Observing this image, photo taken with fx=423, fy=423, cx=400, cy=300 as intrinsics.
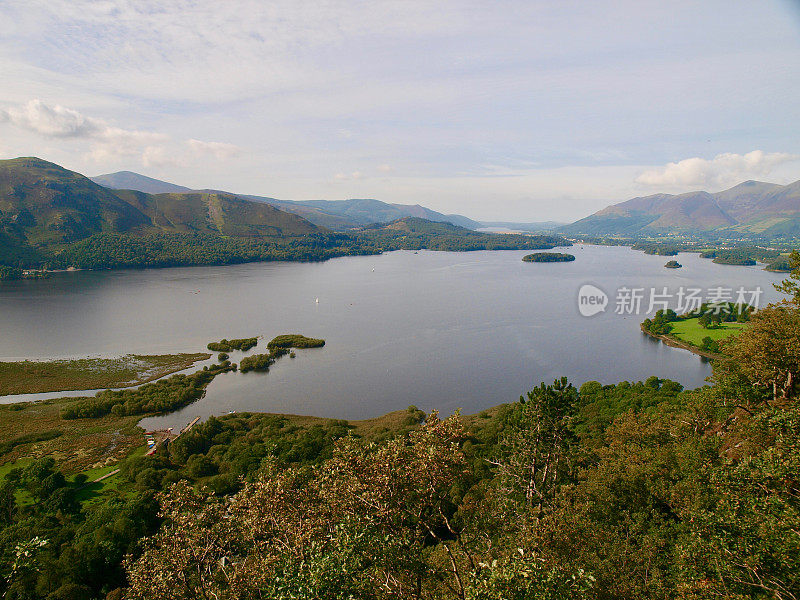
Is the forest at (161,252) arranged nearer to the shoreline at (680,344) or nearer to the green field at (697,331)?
the shoreline at (680,344)

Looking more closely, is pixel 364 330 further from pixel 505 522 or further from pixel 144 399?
pixel 505 522

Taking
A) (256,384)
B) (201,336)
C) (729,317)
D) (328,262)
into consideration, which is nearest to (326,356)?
(256,384)

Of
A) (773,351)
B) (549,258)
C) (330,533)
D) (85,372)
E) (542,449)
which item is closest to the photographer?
(330,533)

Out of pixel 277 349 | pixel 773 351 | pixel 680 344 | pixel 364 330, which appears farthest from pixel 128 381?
pixel 680 344

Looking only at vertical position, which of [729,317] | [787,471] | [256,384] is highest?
[787,471]

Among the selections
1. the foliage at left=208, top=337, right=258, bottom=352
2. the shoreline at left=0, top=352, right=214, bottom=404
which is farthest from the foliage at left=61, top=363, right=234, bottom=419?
the foliage at left=208, top=337, right=258, bottom=352

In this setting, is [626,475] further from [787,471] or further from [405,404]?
[405,404]

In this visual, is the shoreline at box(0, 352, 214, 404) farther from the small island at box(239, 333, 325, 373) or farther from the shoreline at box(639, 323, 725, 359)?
the shoreline at box(639, 323, 725, 359)
